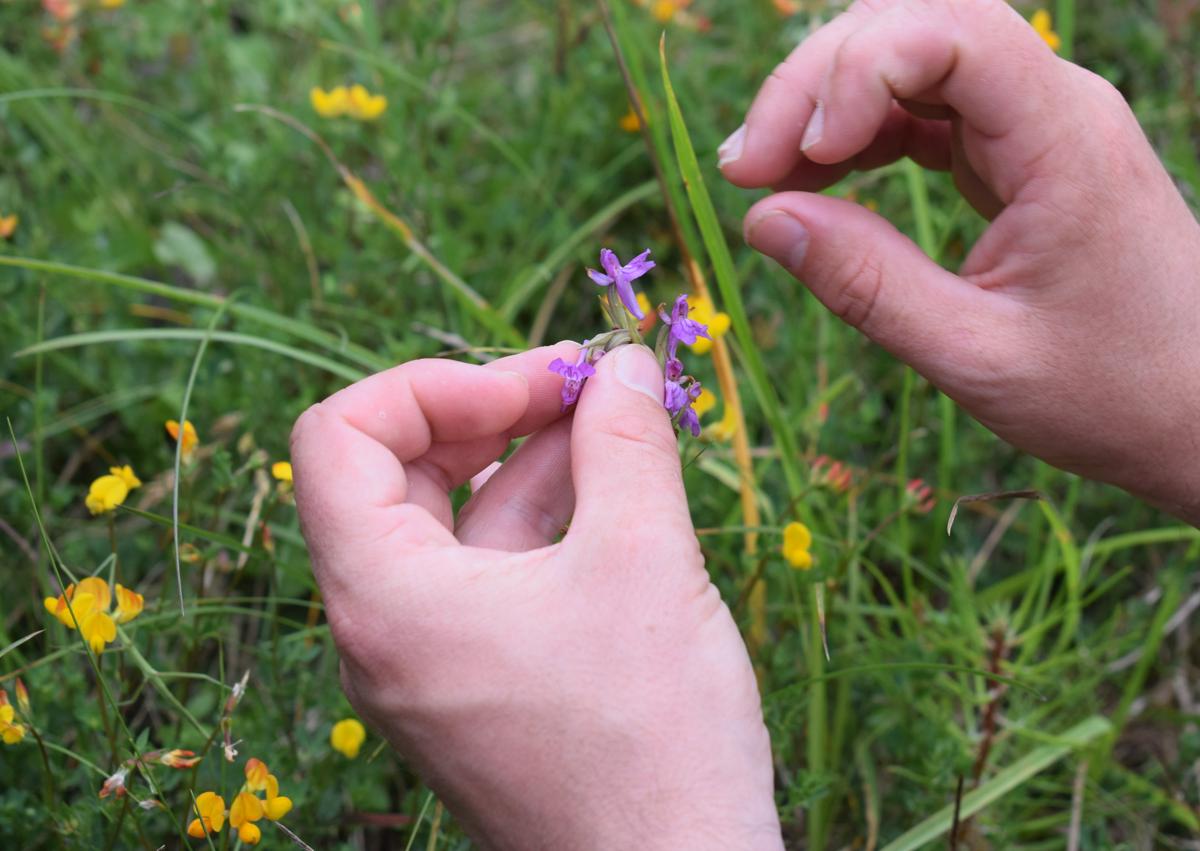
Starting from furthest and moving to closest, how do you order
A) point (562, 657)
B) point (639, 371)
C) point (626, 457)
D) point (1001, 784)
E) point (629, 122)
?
point (629, 122)
point (1001, 784)
point (639, 371)
point (626, 457)
point (562, 657)

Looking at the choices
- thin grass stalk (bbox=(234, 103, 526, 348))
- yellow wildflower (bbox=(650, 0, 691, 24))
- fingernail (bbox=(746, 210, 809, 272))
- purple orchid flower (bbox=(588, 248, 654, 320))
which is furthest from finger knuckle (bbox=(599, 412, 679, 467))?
yellow wildflower (bbox=(650, 0, 691, 24))

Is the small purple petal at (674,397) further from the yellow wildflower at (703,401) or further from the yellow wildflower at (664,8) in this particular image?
the yellow wildflower at (664,8)

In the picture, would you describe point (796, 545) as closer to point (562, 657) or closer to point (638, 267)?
point (638, 267)

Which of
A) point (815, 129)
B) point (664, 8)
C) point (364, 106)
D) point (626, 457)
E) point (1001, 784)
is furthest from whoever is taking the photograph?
point (664, 8)

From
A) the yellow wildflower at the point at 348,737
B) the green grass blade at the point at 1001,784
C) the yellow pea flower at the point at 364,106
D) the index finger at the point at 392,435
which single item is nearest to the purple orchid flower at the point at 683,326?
the index finger at the point at 392,435

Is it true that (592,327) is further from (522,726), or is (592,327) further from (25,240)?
(522,726)

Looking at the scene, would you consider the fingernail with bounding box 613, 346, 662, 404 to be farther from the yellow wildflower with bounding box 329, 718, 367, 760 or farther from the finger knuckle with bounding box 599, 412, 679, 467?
the yellow wildflower with bounding box 329, 718, 367, 760

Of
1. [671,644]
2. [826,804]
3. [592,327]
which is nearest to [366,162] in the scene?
[592,327]

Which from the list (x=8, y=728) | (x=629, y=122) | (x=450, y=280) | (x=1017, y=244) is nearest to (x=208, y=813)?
(x=8, y=728)
